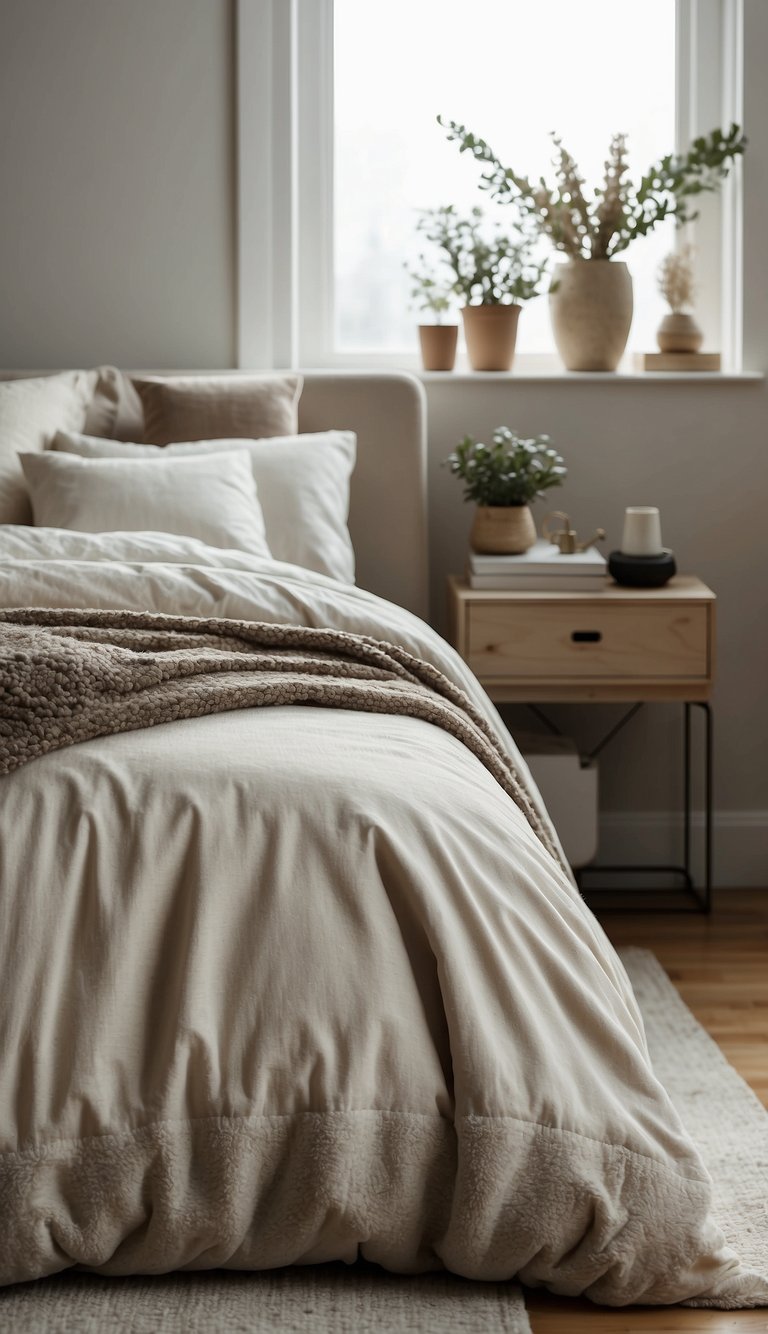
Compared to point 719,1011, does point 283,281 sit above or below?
above

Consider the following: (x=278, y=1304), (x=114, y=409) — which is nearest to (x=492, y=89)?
(x=114, y=409)

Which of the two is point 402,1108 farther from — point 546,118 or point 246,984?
point 546,118

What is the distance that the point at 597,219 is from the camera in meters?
3.55

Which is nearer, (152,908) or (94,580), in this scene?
(152,908)

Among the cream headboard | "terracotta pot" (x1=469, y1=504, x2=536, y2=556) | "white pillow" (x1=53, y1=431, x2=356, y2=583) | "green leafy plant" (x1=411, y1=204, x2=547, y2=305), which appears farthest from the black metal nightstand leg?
"green leafy plant" (x1=411, y1=204, x2=547, y2=305)

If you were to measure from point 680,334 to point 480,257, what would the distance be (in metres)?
0.53

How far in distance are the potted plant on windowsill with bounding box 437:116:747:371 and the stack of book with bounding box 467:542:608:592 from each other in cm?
65

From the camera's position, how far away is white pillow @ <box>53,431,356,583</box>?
3082 mm

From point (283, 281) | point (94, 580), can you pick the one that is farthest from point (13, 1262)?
point (283, 281)

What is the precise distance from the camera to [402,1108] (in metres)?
1.64

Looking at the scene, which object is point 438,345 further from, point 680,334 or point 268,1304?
point 268,1304

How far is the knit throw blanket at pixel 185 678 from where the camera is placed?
1.77 m

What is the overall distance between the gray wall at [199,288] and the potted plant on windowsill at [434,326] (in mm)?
114

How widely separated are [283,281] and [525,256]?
612 mm
